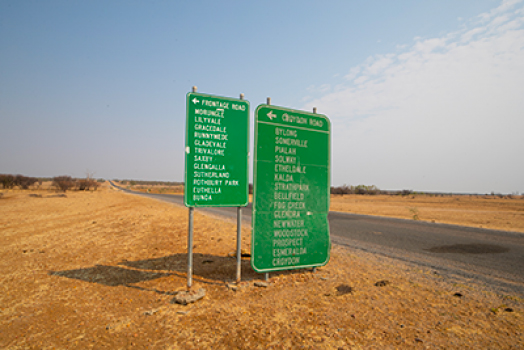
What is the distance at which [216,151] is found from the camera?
208 inches

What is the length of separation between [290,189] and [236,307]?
8.23 feet

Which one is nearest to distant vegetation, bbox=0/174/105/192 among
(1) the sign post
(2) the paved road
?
(2) the paved road

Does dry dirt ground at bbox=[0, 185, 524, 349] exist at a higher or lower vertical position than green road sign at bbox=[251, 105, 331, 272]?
lower

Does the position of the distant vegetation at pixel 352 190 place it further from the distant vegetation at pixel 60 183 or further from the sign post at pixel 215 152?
the sign post at pixel 215 152

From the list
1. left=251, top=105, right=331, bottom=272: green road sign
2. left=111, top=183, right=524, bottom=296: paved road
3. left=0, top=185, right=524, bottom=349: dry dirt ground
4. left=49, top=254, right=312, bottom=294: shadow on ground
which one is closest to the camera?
left=0, top=185, right=524, bottom=349: dry dirt ground

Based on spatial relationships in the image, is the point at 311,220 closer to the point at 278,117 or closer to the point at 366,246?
the point at 278,117

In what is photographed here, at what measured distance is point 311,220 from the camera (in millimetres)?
6031

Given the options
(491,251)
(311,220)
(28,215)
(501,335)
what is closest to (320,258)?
(311,220)

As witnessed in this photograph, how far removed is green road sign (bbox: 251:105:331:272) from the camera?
548 cm

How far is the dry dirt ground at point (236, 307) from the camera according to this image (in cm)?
343

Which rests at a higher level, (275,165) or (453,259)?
(275,165)

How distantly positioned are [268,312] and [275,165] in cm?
273

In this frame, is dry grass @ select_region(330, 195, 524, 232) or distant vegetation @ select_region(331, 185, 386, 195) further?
distant vegetation @ select_region(331, 185, 386, 195)

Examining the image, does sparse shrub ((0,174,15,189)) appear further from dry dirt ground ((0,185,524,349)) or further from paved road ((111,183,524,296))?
paved road ((111,183,524,296))
